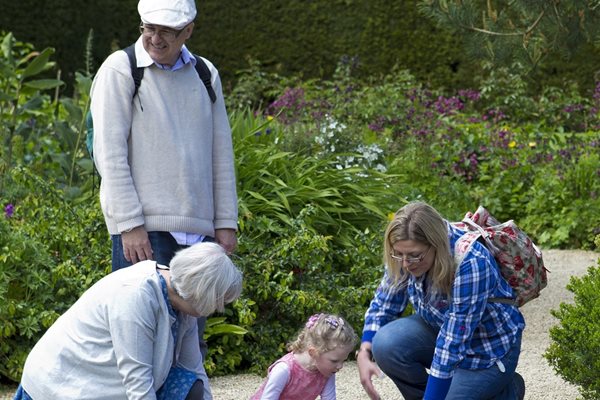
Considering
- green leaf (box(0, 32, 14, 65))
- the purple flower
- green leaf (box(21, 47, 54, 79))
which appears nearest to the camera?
the purple flower

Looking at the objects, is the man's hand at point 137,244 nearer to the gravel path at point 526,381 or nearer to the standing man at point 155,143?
the standing man at point 155,143

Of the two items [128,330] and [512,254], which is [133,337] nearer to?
[128,330]

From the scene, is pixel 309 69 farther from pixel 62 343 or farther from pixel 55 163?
pixel 62 343

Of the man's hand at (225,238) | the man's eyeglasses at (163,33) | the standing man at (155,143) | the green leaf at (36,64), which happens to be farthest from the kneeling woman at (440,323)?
the green leaf at (36,64)

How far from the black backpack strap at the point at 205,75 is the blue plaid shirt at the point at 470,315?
902 mm

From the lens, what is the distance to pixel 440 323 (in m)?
3.57

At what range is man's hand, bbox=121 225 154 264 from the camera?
346cm

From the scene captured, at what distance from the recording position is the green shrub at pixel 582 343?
11.8 ft

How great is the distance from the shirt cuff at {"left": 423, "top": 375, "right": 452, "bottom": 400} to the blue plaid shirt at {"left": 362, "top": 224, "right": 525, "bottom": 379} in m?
0.02

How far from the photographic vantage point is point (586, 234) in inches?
300

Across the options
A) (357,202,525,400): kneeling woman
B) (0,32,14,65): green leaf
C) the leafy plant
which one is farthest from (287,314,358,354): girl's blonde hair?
(0,32,14,65): green leaf

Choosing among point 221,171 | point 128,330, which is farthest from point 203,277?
point 221,171

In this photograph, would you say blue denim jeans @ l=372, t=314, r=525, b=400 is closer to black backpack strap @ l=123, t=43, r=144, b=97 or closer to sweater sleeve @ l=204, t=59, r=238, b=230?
sweater sleeve @ l=204, t=59, r=238, b=230

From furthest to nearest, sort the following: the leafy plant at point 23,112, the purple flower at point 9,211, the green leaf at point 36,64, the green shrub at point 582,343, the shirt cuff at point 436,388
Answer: the green leaf at point 36,64, the leafy plant at point 23,112, the purple flower at point 9,211, the green shrub at point 582,343, the shirt cuff at point 436,388
